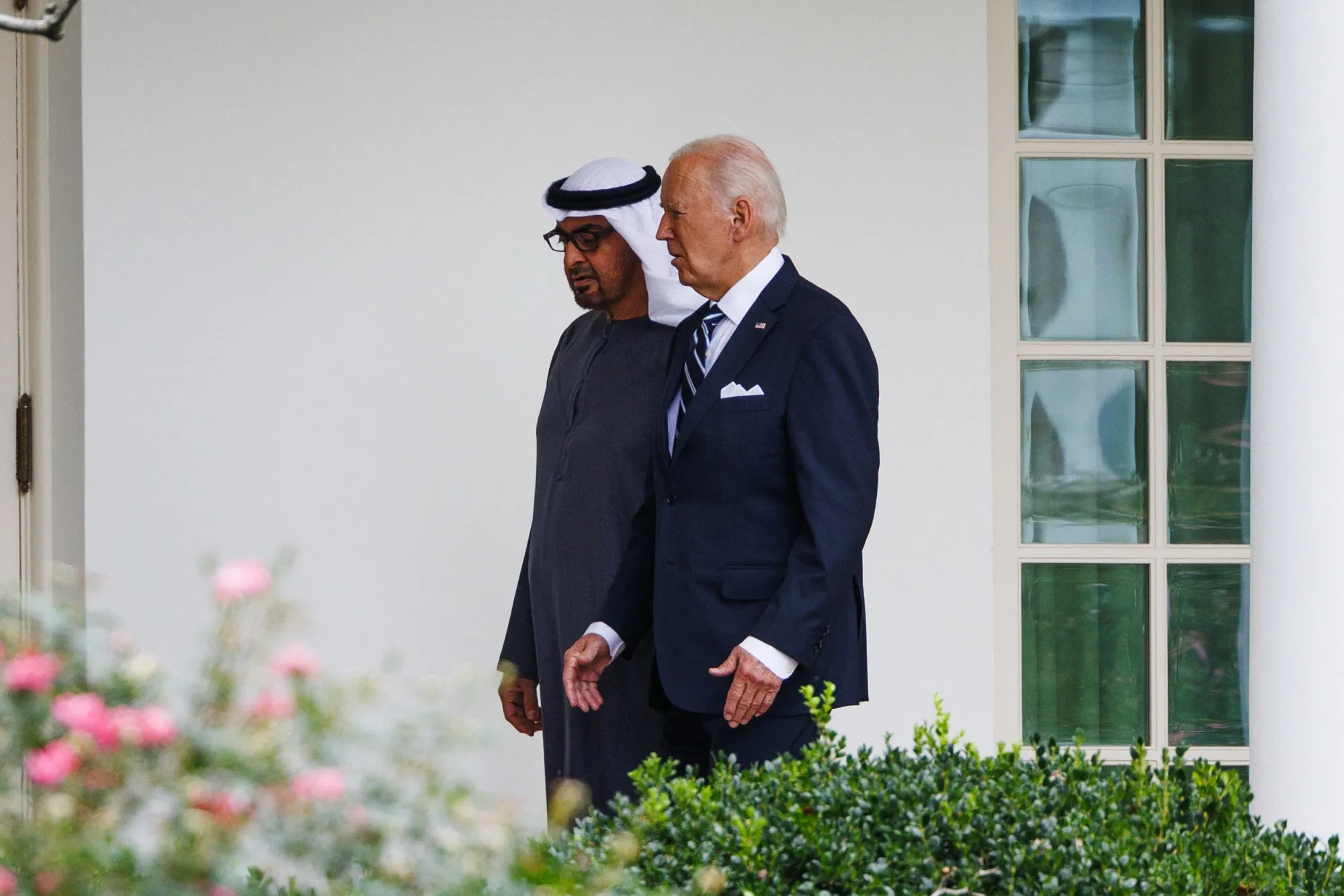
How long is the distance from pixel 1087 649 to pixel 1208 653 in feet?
1.02

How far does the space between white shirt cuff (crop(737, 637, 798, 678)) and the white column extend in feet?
2.59

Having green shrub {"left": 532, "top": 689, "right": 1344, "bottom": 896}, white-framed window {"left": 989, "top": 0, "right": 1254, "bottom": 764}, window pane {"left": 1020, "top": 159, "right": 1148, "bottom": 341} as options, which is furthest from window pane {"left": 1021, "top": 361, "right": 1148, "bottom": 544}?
green shrub {"left": 532, "top": 689, "right": 1344, "bottom": 896}

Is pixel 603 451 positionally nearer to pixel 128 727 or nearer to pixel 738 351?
pixel 738 351

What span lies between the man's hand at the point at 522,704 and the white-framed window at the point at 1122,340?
135 centimetres

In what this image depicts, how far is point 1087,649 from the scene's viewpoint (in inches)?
164

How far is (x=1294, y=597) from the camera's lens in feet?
8.39

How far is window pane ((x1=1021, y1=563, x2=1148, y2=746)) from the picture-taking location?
13.6 feet

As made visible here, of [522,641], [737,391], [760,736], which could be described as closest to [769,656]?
[760,736]

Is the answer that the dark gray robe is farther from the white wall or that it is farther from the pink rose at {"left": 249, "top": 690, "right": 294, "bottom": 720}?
the pink rose at {"left": 249, "top": 690, "right": 294, "bottom": 720}

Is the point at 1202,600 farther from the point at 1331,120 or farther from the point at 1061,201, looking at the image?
the point at 1331,120

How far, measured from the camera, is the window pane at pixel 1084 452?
163 inches

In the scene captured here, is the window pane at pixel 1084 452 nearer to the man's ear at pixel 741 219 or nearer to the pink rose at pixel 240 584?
the man's ear at pixel 741 219

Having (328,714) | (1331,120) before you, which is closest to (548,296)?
(1331,120)

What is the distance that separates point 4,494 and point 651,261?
6.48 feet
